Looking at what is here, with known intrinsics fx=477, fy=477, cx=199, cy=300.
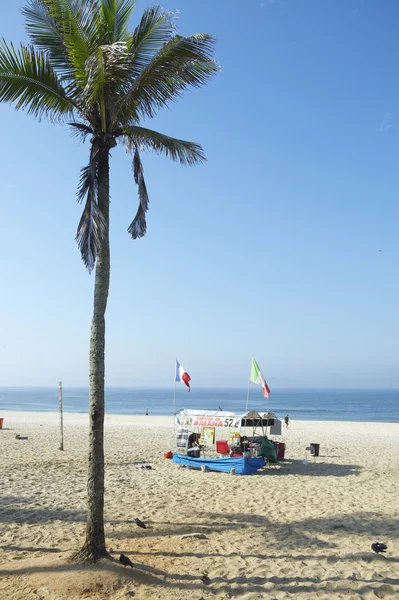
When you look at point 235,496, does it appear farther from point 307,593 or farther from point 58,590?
point 58,590

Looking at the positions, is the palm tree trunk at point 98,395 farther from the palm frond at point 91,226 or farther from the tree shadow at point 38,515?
the tree shadow at point 38,515

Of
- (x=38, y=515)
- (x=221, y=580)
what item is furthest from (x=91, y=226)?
(x=38, y=515)

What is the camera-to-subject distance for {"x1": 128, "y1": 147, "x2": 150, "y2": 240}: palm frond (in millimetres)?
8914

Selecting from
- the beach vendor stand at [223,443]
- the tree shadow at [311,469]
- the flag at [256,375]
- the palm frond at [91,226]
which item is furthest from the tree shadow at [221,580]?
the flag at [256,375]

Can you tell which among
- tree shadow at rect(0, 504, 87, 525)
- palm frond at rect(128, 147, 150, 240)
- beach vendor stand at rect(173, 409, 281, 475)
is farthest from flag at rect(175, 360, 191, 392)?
palm frond at rect(128, 147, 150, 240)

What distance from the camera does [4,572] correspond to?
6.75 metres

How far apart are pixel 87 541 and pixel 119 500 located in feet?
16.9

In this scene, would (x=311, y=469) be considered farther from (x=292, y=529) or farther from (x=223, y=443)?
(x=292, y=529)

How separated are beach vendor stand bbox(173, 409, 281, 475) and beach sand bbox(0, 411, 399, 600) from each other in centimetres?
50

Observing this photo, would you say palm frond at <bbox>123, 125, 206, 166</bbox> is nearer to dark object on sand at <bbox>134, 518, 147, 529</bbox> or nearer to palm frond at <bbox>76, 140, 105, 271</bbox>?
palm frond at <bbox>76, 140, 105, 271</bbox>

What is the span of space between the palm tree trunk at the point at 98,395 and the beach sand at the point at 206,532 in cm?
39

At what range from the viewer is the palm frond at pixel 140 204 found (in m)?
8.91

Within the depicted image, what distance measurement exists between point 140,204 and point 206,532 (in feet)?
20.9

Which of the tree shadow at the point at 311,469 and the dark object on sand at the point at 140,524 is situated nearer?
the dark object on sand at the point at 140,524
